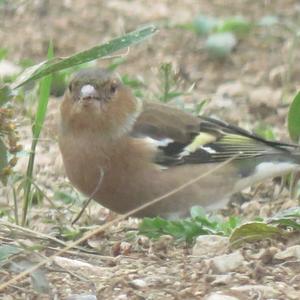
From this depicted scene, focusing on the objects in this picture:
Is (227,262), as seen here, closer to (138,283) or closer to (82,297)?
(138,283)

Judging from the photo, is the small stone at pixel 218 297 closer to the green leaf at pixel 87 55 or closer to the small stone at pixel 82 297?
the small stone at pixel 82 297

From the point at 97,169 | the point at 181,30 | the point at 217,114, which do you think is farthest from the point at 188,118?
the point at 181,30

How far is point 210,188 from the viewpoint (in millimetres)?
5738

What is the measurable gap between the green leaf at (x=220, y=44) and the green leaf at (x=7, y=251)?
4452 millimetres

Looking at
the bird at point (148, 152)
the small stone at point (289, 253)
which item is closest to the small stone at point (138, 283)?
the small stone at point (289, 253)

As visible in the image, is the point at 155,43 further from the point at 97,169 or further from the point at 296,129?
the point at 97,169

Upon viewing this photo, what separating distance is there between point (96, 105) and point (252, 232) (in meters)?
1.23

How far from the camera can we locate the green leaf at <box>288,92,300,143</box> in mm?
5730

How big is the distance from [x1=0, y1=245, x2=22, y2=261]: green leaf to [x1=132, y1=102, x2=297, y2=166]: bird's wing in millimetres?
1644

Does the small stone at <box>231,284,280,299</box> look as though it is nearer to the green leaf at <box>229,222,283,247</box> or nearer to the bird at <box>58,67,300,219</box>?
the green leaf at <box>229,222,283,247</box>

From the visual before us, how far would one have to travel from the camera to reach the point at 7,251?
3.99 m

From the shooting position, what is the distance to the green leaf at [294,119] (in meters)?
5.73

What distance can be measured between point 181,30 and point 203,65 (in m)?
0.64

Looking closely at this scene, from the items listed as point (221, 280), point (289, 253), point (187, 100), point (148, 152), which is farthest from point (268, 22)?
point (221, 280)
